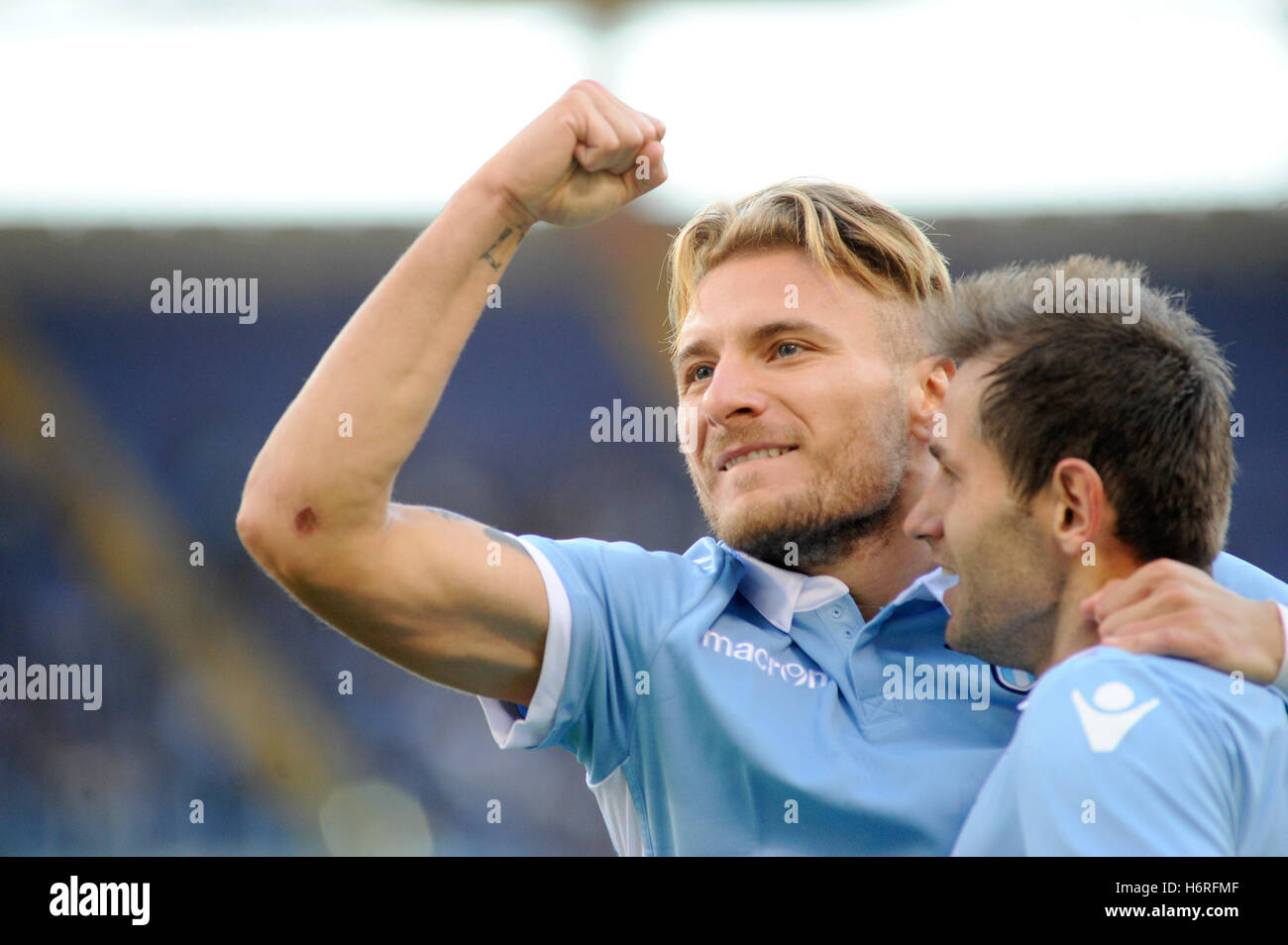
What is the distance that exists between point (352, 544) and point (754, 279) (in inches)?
34.4

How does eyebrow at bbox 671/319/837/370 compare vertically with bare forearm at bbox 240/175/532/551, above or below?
above

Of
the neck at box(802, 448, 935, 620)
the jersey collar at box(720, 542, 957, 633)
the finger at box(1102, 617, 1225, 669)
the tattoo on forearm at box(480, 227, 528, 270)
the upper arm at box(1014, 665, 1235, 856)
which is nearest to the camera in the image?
the upper arm at box(1014, 665, 1235, 856)

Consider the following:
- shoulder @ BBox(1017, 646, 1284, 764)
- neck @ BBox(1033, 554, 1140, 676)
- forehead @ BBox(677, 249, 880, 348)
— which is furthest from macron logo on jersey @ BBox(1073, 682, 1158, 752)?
forehead @ BBox(677, 249, 880, 348)

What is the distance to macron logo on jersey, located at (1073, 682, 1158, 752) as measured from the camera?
1.18 m

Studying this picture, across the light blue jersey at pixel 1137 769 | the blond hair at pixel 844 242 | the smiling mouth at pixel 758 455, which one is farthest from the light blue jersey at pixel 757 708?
the blond hair at pixel 844 242

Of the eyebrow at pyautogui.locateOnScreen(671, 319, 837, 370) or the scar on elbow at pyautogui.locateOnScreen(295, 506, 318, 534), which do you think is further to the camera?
the eyebrow at pyautogui.locateOnScreen(671, 319, 837, 370)

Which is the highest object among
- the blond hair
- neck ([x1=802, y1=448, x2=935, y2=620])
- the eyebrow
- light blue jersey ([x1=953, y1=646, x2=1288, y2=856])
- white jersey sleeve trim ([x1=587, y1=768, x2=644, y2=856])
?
the blond hair

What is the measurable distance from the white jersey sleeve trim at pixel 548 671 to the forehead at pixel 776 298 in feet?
1.82

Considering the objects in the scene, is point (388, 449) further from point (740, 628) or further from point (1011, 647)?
point (1011, 647)

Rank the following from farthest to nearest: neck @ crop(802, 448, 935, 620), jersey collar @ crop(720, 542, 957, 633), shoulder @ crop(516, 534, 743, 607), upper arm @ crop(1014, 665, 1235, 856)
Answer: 1. neck @ crop(802, 448, 935, 620)
2. jersey collar @ crop(720, 542, 957, 633)
3. shoulder @ crop(516, 534, 743, 607)
4. upper arm @ crop(1014, 665, 1235, 856)

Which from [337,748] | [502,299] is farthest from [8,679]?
[502,299]

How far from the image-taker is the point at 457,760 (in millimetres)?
5941

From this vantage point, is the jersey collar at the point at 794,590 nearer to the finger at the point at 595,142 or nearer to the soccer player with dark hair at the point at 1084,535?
the soccer player with dark hair at the point at 1084,535

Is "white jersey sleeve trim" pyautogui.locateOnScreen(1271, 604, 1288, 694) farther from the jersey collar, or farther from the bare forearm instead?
the bare forearm
